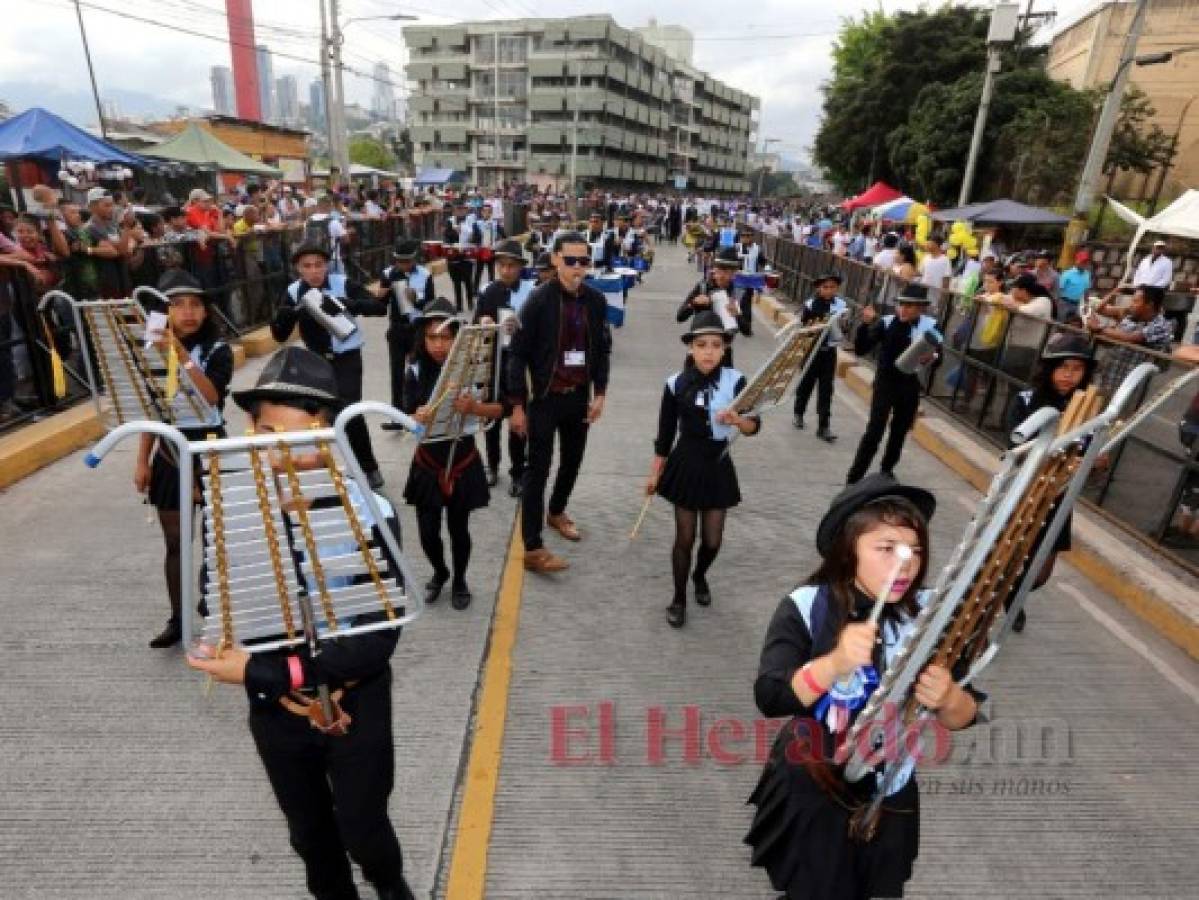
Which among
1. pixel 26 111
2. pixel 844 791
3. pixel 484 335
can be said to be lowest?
pixel 844 791

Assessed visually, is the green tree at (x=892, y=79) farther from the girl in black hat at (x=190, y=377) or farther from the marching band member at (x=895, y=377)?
the girl in black hat at (x=190, y=377)

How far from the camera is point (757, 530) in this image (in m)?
5.88

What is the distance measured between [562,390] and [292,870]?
124 inches

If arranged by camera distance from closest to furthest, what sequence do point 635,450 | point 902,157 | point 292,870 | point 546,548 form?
point 292,870 → point 546,548 → point 635,450 → point 902,157

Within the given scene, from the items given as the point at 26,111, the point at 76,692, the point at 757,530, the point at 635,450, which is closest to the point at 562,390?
the point at 757,530

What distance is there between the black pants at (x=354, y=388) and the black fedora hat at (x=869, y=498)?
183 inches

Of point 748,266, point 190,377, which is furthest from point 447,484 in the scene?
point 748,266

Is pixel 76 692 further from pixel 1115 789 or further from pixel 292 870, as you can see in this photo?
pixel 1115 789

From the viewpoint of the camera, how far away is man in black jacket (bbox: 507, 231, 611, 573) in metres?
4.85

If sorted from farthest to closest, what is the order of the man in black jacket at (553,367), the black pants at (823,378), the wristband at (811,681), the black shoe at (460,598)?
the black pants at (823,378) < the man in black jacket at (553,367) < the black shoe at (460,598) < the wristband at (811,681)

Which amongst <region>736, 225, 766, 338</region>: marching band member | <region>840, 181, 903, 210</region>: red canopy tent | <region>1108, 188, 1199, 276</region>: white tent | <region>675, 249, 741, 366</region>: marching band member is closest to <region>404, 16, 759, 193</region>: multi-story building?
<region>840, 181, 903, 210</region>: red canopy tent

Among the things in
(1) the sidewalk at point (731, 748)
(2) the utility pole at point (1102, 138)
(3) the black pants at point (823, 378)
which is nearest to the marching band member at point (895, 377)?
(1) the sidewalk at point (731, 748)

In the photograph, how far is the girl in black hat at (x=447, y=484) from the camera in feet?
13.9

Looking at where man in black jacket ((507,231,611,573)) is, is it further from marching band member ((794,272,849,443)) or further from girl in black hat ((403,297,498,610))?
marching band member ((794,272,849,443))
